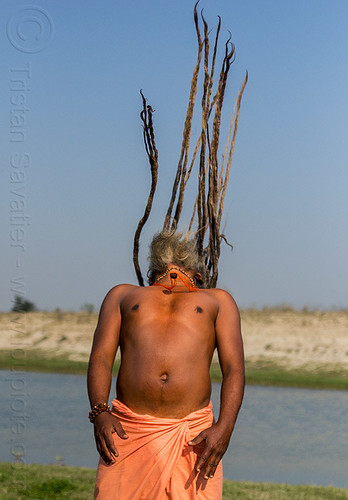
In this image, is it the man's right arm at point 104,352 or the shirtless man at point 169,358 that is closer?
the shirtless man at point 169,358

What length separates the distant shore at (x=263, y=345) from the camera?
2192 cm

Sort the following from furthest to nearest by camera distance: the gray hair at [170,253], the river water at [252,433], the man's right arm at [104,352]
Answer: the river water at [252,433] → the gray hair at [170,253] → the man's right arm at [104,352]

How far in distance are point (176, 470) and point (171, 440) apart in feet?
0.46

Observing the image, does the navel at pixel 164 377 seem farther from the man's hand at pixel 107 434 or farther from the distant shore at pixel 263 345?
the distant shore at pixel 263 345

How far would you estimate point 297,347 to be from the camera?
78.3 feet

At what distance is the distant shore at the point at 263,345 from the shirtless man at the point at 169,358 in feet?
54.1

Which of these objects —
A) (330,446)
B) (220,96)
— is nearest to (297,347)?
(330,446)

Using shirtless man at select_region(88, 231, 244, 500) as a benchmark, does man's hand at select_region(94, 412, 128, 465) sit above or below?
below

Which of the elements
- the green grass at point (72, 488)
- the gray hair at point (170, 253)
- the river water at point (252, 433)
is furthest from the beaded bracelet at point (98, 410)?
the river water at point (252, 433)

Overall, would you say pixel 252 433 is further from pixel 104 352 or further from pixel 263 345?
pixel 263 345

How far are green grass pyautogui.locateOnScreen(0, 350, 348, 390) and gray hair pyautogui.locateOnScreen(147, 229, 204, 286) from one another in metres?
16.1

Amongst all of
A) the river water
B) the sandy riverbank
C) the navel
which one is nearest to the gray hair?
the navel

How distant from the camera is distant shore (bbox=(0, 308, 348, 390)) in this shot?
71.9ft

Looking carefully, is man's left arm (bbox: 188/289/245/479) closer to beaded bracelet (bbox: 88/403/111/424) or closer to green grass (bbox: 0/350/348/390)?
beaded bracelet (bbox: 88/403/111/424)
